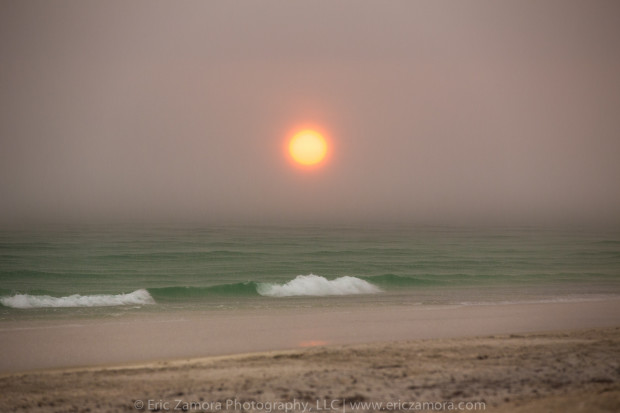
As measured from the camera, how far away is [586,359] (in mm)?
8156

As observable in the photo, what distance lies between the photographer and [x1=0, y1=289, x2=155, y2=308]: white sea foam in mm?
18844

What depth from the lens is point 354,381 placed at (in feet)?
23.9

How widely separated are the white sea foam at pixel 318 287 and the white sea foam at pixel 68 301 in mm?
5238

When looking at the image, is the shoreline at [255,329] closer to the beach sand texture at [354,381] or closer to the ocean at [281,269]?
the beach sand texture at [354,381]

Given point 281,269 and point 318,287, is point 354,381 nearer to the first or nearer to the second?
point 318,287

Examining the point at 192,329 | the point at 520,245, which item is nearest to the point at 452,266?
the point at 520,245

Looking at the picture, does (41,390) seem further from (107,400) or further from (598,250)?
(598,250)

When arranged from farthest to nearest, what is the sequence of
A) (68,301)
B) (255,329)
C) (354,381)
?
(68,301), (255,329), (354,381)

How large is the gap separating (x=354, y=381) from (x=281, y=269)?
23415mm

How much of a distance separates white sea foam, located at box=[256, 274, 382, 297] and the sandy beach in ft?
34.2

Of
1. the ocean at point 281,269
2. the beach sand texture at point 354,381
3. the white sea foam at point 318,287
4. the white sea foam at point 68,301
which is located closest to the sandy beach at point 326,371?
the beach sand texture at point 354,381

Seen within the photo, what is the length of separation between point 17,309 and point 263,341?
35.1ft

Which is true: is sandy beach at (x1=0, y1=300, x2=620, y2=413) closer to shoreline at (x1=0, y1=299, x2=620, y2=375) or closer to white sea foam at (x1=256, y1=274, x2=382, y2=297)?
shoreline at (x1=0, y1=299, x2=620, y2=375)

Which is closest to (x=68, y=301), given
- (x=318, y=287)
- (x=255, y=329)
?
(x=255, y=329)
